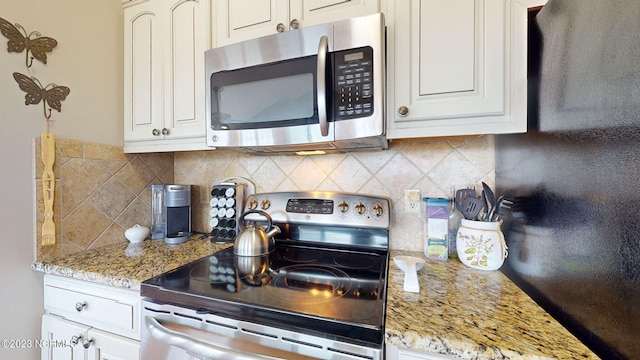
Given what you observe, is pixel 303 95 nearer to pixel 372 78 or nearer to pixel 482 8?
pixel 372 78

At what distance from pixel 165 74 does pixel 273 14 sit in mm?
618

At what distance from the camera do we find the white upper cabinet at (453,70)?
30.7 inches

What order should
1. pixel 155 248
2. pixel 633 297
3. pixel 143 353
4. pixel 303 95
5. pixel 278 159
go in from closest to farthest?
pixel 633 297 < pixel 143 353 < pixel 303 95 < pixel 155 248 < pixel 278 159

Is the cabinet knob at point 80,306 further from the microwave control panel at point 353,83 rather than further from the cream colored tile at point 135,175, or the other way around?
the microwave control panel at point 353,83

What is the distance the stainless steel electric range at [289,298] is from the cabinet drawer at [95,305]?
0.10 metres

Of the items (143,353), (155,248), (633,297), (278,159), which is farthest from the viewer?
(278,159)

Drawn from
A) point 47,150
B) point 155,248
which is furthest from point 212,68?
point 155,248

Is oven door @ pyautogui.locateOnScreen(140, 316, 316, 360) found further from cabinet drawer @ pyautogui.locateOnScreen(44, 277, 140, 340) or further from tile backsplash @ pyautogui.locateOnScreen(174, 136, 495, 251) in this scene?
tile backsplash @ pyautogui.locateOnScreen(174, 136, 495, 251)

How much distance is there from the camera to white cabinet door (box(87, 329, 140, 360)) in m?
0.86

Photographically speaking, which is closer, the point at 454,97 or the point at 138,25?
the point at 454,97

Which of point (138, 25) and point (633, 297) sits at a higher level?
point (138, 25)

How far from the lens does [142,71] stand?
1282 millimetres

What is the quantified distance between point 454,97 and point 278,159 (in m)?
0.90

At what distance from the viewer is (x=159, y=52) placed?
1.24 m
